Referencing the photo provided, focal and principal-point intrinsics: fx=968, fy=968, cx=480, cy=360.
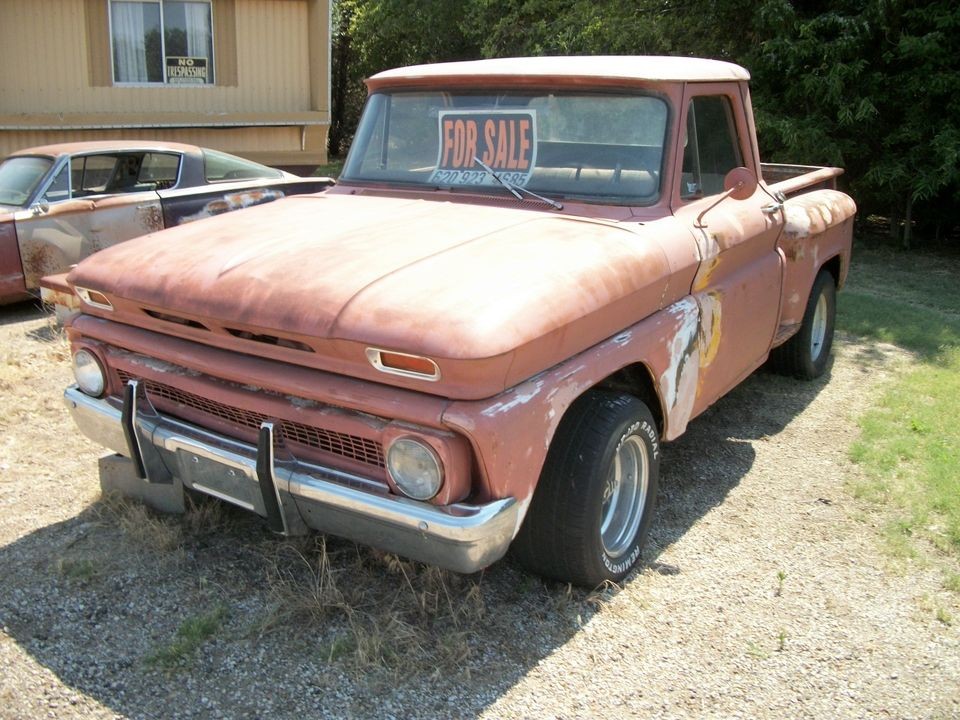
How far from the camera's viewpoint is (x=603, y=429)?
324 cm

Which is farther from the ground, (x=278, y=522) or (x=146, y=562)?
(x=278, y=522)

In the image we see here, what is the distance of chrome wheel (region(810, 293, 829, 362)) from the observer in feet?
19.2

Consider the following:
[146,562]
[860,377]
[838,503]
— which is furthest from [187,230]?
[860,377]

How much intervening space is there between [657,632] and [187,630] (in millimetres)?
1576

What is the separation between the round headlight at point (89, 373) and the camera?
141 inches

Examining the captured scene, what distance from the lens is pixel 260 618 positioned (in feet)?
10.8

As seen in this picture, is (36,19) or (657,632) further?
(36,19)

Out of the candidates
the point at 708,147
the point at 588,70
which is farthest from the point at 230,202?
the point at 708,147

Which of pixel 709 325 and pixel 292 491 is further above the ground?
pixel 709 325

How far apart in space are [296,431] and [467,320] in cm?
75

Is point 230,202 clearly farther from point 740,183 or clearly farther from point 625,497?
point 625,497

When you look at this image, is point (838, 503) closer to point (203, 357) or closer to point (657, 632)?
point (657, 632)

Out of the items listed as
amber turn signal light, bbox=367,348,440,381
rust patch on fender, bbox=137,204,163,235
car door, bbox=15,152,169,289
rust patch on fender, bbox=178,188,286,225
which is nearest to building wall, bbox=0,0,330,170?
car door, bbox=15,152,169,289

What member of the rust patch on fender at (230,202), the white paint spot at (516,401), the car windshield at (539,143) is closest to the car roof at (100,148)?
the rust patch on fender at (230,202)
